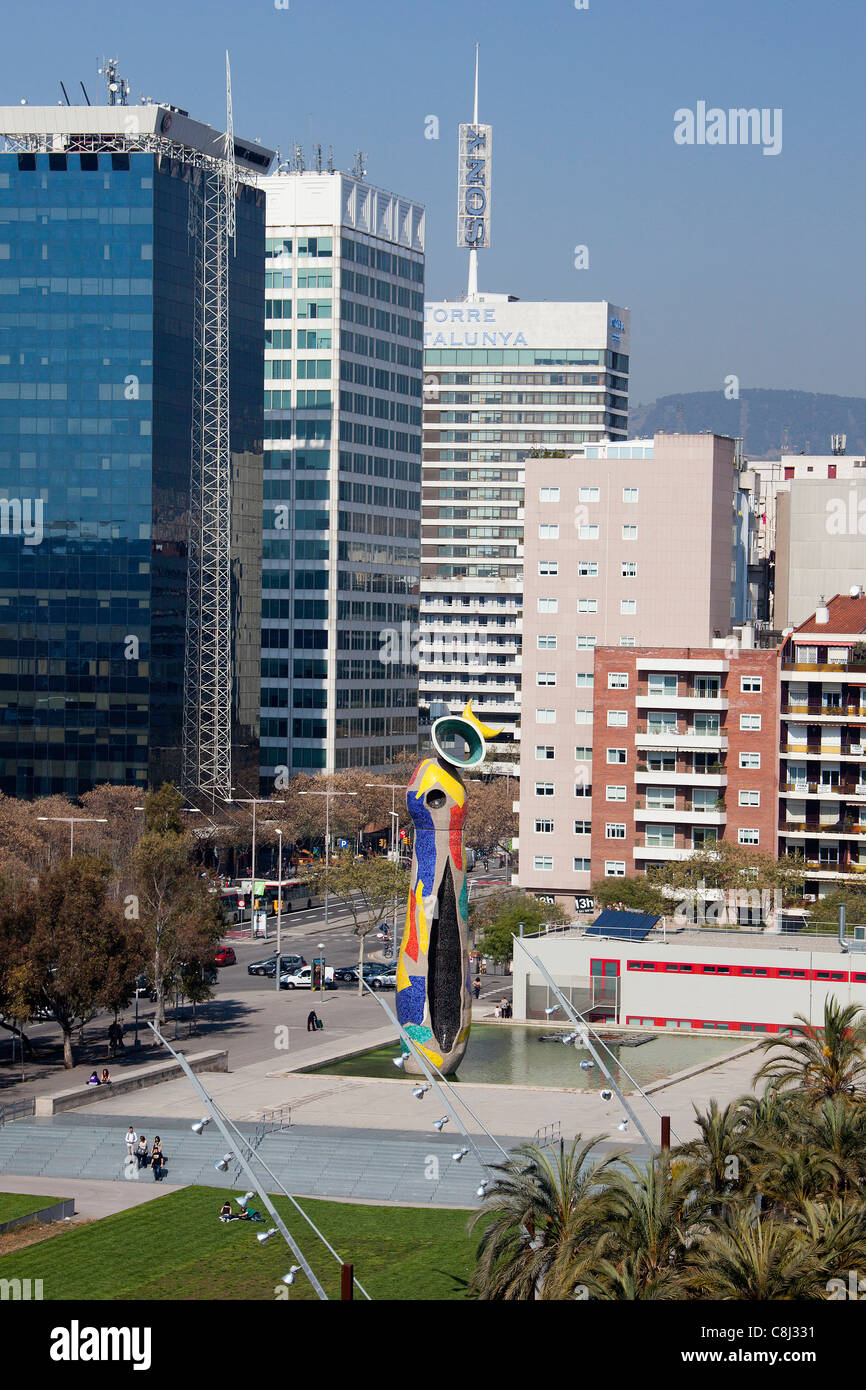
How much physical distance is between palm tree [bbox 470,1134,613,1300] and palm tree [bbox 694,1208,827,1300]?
300 cm

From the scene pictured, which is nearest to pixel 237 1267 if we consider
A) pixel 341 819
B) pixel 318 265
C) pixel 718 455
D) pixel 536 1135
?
pixel 536 1135

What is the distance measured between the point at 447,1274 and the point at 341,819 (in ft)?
296

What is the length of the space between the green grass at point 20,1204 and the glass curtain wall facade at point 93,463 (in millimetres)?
81759

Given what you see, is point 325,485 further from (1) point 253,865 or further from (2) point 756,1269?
(2) point 756,1269

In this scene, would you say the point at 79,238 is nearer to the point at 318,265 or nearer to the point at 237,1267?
the point at 318,265

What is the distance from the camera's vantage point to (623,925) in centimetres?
8731

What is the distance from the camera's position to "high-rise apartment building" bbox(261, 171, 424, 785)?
16338 centimetres

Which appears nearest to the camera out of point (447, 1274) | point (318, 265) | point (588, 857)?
point (447, 1274)

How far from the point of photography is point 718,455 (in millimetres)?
111750

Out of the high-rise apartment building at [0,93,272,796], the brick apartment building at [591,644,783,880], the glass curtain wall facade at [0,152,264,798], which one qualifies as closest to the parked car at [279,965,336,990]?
the brick apartment building at [591,644,783,880]

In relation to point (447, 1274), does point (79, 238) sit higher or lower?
higher

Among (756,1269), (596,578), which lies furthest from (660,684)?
(756,1269)

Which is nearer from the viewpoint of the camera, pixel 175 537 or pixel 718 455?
pixel 718 455

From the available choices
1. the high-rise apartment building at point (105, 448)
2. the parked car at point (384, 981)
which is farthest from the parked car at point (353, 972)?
the high-rise apartment building at point (105, 448)
